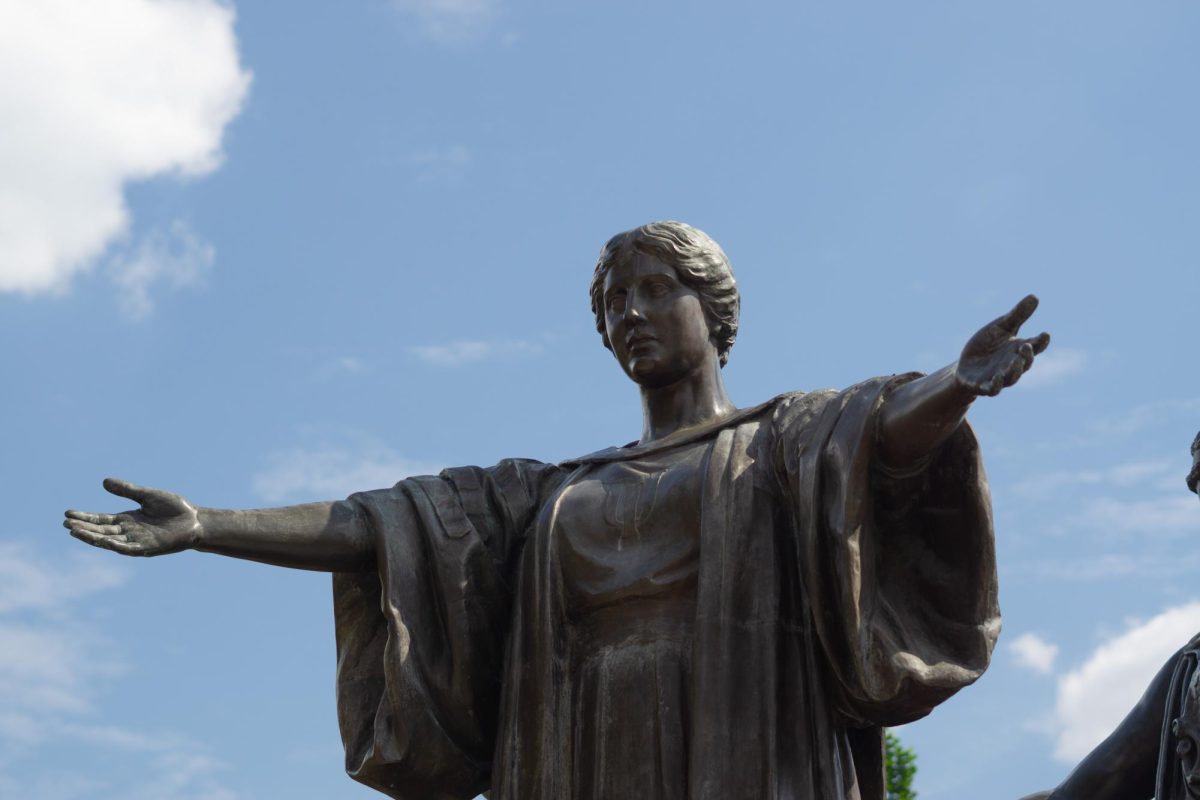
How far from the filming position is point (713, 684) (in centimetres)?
1059

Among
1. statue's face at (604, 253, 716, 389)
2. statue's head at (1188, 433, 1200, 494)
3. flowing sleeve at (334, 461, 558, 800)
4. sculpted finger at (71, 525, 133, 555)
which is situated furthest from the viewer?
statue's face at (604, 253, 716, 389)

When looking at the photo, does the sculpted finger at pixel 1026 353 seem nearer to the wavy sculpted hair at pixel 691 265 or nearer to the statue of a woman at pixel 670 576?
the statue of a woman at pixel 670 576

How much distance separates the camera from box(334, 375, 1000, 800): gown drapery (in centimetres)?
1059

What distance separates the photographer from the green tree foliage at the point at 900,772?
75.3 ft

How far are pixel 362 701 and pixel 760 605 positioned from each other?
2.19 metres

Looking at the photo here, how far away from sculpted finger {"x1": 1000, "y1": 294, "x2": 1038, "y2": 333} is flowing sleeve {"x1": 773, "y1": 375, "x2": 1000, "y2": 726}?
0.77 m

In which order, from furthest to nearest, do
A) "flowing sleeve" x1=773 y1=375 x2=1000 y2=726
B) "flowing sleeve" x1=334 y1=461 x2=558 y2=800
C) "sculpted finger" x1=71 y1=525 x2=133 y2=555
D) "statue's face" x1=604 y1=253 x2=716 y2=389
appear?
"statue's face" x1=604 y1=253 x2=716 y2=389
"flowing sleeve" x1=334 y1=461 x2=558 y2=800
"sculpted finger" x1=71 y1=525 x2=133 y2=555
"flowing sleeve" x1=773 y1=375 x2=1000 y2=726

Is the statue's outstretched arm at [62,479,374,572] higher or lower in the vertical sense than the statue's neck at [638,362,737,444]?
lower

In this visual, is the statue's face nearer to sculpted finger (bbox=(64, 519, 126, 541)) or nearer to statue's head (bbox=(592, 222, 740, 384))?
statue's head (bbox=(592, 222, 740, 384))

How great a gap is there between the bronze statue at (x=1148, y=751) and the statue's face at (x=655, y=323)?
262 cm

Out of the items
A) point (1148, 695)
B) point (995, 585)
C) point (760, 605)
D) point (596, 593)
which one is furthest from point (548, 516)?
point (1148, 695)

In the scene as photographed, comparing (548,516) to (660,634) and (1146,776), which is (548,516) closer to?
(660,634)

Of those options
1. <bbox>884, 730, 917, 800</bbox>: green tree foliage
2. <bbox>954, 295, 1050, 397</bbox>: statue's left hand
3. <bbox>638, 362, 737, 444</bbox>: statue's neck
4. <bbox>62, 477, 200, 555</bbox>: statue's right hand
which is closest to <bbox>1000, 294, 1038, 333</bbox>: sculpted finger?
<bbox>954, 295, 1050, 397</bbox>: statue's left hand

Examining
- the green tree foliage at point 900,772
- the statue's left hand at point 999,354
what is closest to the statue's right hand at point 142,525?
the statue's left hand at point 999,354
